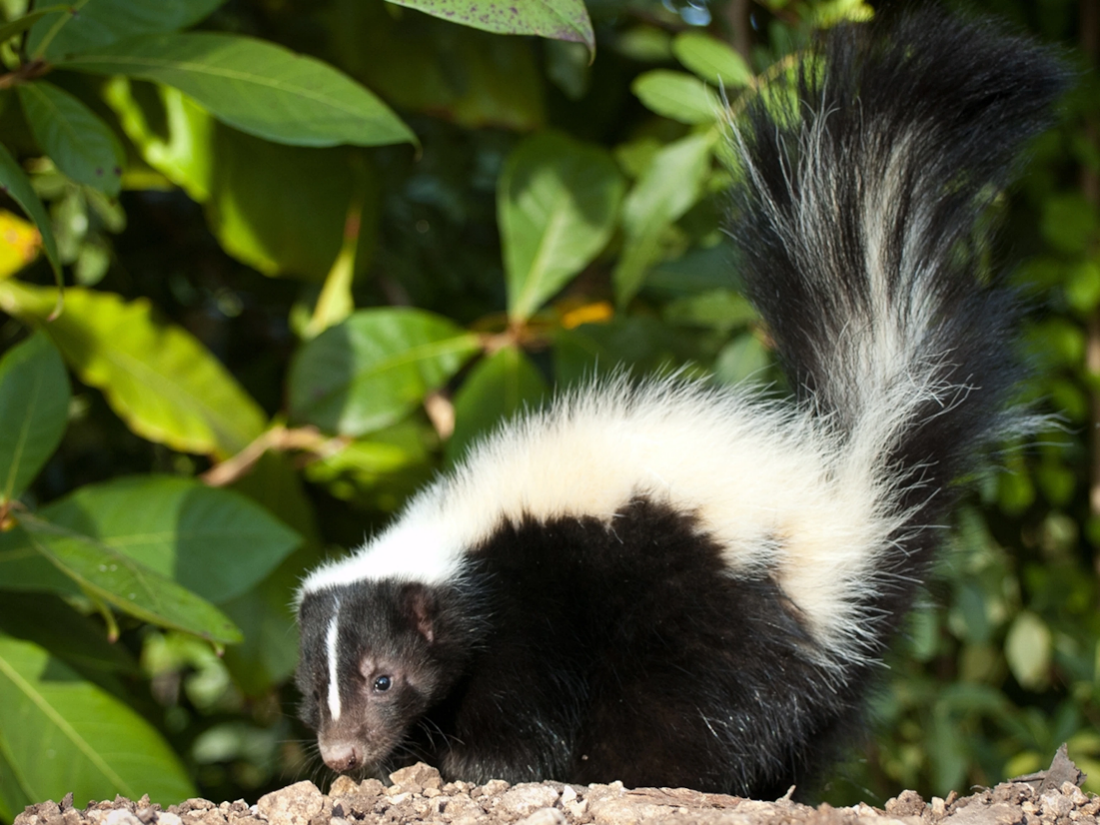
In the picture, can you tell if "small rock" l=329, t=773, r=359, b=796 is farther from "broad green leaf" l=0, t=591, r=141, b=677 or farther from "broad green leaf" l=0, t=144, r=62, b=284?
"broad green leaf" l=0, t=144, r=62, b=284

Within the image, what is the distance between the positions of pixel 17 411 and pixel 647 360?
1.74 meters

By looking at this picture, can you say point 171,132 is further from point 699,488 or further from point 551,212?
point 699,488

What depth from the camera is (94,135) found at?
2.35m

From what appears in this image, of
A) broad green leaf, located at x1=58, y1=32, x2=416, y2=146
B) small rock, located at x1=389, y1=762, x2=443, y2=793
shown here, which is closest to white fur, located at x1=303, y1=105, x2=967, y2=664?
small rock, located at x1=389, y1=762, x2=443, y2=793

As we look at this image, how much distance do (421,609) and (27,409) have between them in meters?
1.02

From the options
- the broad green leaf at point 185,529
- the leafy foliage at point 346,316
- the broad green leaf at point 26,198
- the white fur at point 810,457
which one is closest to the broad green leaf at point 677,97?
the leafy foliage at point 346,316

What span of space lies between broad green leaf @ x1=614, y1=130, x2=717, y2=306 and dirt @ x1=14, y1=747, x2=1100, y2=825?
1.71 meters

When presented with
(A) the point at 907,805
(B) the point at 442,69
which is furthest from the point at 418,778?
(B) the point at 442,69

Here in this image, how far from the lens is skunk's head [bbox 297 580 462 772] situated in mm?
2467

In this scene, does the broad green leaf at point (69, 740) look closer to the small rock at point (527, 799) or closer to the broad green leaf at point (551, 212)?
the small rock at point (527, 799)

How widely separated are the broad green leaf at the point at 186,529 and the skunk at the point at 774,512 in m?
0.19

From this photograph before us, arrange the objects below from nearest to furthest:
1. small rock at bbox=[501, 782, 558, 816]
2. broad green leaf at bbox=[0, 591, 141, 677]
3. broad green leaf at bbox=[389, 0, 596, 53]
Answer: small rock at bbox=[501, 782, 558, 816] < broad green leaf at bbox=[389, 0, 596, 53] < broad green leaf at bbox=[0, 591, 141, 677]

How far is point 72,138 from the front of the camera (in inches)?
91.8

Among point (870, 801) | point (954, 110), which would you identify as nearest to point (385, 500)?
point (870, 801)
